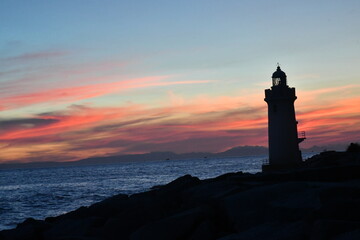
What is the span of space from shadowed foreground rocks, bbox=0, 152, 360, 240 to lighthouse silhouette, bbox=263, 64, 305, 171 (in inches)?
435

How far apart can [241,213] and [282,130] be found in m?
16.0

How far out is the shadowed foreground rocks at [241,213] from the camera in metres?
7.81

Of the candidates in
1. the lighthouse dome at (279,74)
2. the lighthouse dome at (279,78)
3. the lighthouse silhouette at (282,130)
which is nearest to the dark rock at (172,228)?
the lighthouse silhouette at (282,130)

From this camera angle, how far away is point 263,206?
977 centimetres

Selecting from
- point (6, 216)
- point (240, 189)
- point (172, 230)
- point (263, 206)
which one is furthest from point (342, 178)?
point (6, 216)

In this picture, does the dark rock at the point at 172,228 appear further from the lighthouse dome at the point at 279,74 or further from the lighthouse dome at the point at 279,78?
the lighthouse dome at the point at 279,74

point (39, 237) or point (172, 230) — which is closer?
point (172, 230)

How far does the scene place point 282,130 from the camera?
2538 cm

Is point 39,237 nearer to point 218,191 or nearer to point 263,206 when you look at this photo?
point 218,191

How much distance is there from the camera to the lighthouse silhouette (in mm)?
25422

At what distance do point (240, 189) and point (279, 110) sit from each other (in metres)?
14.7

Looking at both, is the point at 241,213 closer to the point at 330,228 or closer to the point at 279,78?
the point at 330,228

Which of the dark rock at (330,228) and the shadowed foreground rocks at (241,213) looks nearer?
the dark rock at (330,228)

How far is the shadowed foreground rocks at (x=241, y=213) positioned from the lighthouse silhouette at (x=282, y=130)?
11.0 meters
